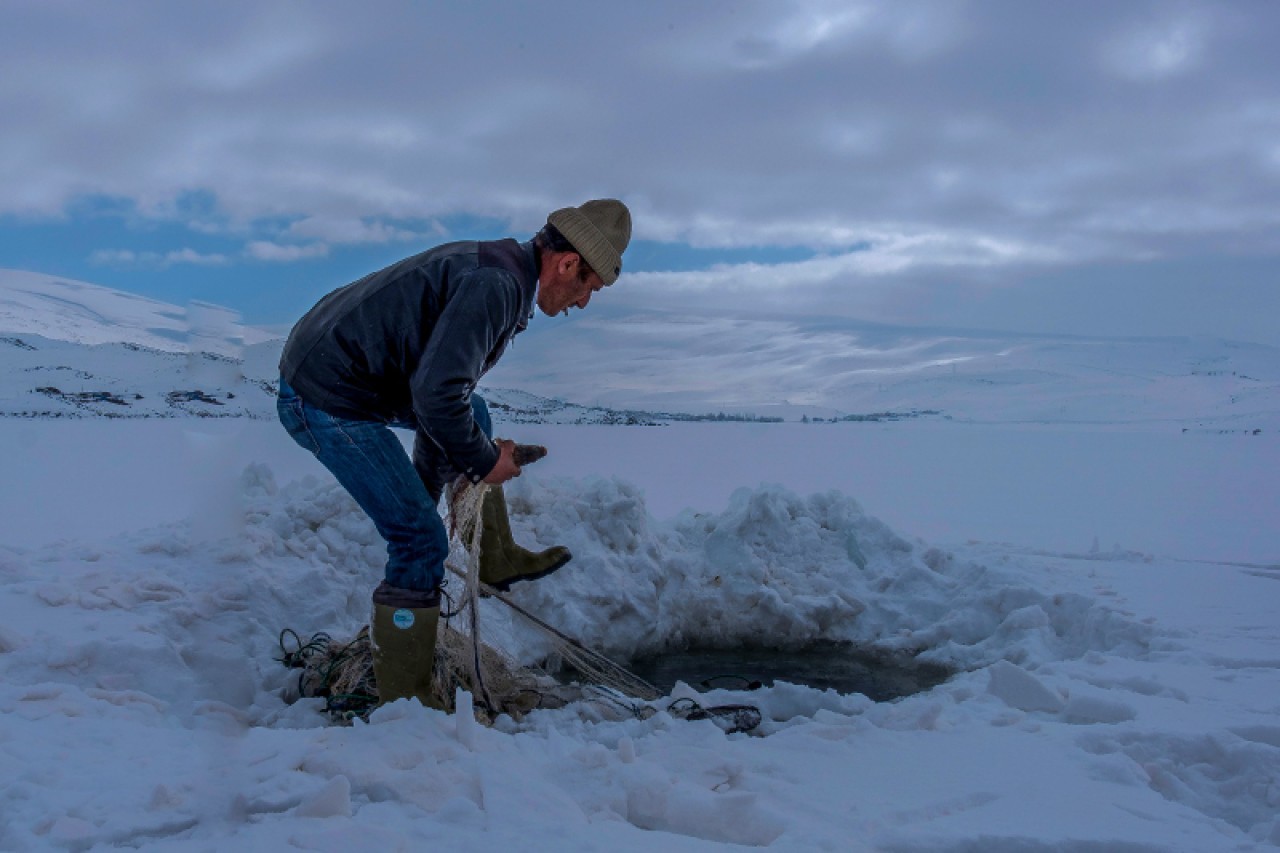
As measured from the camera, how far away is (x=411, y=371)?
2.52 metres

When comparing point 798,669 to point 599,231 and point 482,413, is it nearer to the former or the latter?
point 482,413

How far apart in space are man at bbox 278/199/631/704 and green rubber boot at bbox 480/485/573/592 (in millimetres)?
922

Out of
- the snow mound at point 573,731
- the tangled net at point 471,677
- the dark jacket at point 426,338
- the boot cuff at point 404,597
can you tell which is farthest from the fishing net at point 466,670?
the dark jacket at point 426,338

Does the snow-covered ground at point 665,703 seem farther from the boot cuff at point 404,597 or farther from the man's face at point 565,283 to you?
the man's face at point 565,283

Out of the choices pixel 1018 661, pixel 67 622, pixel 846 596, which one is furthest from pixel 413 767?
pixel 846 596

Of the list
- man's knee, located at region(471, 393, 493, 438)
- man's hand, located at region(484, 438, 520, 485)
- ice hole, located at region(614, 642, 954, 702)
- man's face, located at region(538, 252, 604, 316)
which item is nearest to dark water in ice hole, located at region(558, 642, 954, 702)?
ice hole, located at region(614, 642, 954, 702)

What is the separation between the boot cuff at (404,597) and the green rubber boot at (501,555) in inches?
36.7

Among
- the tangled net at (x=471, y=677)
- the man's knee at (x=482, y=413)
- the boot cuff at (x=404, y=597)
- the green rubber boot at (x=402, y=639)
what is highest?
the man's knee at (x=482, y=413)

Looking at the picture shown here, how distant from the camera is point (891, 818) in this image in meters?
2.02

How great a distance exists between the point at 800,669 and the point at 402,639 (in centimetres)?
269

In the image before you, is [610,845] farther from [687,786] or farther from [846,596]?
[846,596]

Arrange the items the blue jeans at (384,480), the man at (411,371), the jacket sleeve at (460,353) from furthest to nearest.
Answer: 1. the blue jeans at (384,480)
2. the man at (411,371)
3. the jacket sleeve at (460,353)

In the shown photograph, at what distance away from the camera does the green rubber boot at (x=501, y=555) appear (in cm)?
356

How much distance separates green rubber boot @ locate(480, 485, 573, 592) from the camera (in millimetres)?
3564
